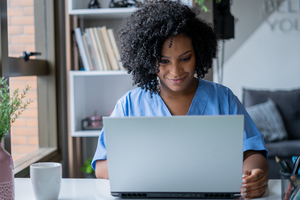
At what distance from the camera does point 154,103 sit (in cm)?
133

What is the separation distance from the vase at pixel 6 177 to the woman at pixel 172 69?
36 centimetres

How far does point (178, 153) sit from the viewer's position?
2.52 ft

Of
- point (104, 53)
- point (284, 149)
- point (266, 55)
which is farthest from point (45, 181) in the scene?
point (266, 55)

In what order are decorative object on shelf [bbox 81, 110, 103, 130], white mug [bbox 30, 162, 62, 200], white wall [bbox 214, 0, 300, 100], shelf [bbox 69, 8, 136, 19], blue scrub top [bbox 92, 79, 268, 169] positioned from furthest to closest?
white wall [bbox 214, 0, 300, 100] → decorative object on shelf [bbox 81, 110, 103, 130] → shelf [bbox 69, 8, 136, 19] → blue scrub top [bbox 92, 79, 268, 169] → white mug [bbox 30, 162, 62, 200]

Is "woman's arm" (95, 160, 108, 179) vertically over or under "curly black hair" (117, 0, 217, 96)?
under

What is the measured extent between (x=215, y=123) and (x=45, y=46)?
1.64m

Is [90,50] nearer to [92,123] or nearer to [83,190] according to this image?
[92,123]

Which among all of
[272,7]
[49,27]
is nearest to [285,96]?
[272,7]

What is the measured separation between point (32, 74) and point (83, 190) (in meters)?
1.12

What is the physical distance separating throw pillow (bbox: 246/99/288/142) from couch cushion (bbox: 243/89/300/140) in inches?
5.1

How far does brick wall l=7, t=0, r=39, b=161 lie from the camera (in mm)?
1701

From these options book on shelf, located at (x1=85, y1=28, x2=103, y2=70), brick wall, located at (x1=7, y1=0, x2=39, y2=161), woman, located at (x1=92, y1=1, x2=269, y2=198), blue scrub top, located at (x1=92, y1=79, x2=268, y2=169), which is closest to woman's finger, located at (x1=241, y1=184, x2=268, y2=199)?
woman, located at (x1=92, y1=1, x2=269, y2=198)

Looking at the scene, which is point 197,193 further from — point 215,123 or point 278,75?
point 278,75

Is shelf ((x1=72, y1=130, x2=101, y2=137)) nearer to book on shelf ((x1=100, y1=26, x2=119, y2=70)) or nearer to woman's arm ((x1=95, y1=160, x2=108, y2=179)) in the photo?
book on shelf ((x1=100, y1=26, x2=119, y2=70))
